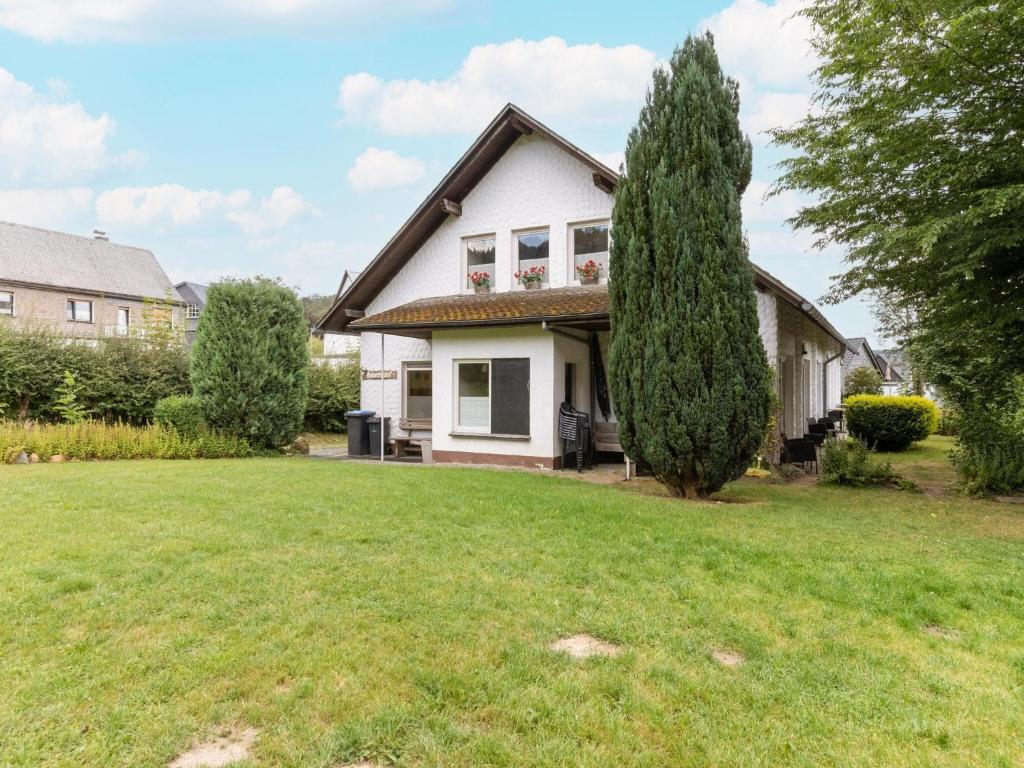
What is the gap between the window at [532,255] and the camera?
13.1m

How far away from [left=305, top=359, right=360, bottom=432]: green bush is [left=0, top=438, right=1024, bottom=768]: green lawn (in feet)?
42.0

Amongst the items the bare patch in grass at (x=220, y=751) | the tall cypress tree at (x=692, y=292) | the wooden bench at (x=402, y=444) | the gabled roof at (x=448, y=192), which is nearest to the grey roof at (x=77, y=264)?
the gabled roof at (x=448, y=192)

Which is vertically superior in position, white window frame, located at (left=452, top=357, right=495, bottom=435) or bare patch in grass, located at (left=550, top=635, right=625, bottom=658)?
white window frame, located at (left=452, top=357, right=495, bottom=435)

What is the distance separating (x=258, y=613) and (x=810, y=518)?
6.06 meters

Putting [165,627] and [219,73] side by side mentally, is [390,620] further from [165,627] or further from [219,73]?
[219,73]

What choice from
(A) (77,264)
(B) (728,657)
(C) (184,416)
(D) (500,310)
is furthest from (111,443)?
(A) (77,264)

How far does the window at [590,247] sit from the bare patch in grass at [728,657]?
999 centimetres

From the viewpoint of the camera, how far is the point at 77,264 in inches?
1225

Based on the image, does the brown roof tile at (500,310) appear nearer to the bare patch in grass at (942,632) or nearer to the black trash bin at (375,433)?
the black trash bin at (375,433)

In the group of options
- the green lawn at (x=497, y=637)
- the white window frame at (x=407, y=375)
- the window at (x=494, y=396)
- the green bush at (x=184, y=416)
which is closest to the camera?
the green lawn at (x=497, y=637)

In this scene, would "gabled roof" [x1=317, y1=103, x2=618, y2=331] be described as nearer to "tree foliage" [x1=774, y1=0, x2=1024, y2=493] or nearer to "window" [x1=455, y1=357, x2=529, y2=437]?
"window" [x1=455, y1=357, x2=529, y2=437]

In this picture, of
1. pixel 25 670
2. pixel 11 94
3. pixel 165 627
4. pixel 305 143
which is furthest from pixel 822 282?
pixel 11 94

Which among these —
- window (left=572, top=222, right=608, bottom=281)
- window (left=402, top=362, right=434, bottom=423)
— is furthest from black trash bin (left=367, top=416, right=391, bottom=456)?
window (left=572, top=222, right=608, bottom=281)

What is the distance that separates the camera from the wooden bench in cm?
1416
